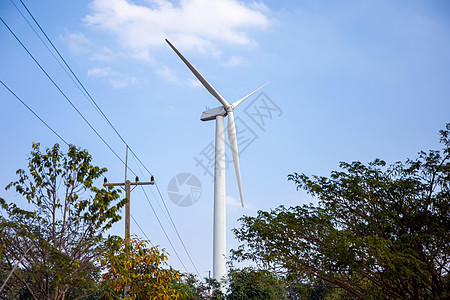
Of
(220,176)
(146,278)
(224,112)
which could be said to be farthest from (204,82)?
(146,278)

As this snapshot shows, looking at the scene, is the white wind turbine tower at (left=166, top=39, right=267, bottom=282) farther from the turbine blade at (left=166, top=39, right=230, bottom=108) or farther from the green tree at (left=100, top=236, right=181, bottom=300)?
the green tree at (left=100, top=236, right=181, bottom=300)

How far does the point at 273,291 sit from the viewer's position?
28703 millimetres

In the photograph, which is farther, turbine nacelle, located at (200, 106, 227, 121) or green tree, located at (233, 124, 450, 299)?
turbine nacelle, located at (200, 106, 227, 121)

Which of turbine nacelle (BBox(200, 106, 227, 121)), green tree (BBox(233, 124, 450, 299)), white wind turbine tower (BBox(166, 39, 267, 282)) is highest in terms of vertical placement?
turbine nacelle (BBox(200, 106, 227, 121))

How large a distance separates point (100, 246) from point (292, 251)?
22.6 ft

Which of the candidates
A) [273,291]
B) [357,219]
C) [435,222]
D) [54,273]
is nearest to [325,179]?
[357,219]

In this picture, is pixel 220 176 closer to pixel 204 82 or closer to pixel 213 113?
pixel 213 113

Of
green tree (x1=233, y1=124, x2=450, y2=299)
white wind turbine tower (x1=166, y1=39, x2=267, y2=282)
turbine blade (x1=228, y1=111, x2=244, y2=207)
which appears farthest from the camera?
turbine blade (x1=228, y1=111, x2=244, y2=207)

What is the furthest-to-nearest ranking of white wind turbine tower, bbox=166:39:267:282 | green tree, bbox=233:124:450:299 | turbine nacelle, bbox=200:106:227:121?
turbine nacelle, bbox=200:106:227:121 → white wind turbine tower, bbox=166:39:267:282 → green tree, bbox=233:124:450:299

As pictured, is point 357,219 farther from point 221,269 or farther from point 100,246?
point 221,269

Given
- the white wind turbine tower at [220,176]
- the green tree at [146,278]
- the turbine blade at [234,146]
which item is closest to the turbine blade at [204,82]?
the white wind turbine tower at [220,176]

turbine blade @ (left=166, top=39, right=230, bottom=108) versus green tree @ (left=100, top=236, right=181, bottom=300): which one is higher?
turbine blade @ (left=166, top=39, right=230, bottom=108)

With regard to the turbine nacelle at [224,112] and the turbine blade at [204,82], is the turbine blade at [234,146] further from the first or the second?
the turbine blade at [204,82]

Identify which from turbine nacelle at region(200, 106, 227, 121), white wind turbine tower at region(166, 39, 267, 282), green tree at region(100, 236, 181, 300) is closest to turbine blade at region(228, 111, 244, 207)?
white wind turbine tower at region(166, 39, 267, 282)
